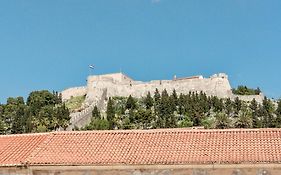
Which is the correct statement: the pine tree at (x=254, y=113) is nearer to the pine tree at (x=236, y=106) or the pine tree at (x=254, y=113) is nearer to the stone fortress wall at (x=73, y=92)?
the pine tree at (x=236, y=106)

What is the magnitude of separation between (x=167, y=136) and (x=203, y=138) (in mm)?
1840

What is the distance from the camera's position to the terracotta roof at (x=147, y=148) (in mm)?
27156

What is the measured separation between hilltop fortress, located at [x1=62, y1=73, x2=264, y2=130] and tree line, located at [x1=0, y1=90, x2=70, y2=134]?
878 centimetres

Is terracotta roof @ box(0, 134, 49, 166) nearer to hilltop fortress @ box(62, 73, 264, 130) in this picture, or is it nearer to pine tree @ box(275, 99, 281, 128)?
pine tree @ box(275, 99, 281, 128)

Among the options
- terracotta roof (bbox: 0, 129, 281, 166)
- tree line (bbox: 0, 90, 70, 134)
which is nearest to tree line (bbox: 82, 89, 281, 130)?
tree line (bbox: 0, 90, 70, 134)

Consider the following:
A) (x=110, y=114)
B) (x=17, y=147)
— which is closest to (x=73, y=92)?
(x=110, y=114)

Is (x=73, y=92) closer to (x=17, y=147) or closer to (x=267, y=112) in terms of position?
(x=267, y=112)

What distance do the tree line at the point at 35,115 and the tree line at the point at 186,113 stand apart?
703 centimetres

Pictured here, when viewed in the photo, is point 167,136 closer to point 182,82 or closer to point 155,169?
point 155,169

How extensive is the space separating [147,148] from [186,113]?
8609 centimetres

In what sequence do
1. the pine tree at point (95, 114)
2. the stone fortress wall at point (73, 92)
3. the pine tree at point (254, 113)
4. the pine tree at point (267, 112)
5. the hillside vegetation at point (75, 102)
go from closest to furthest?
the pine tree at point (267, 112), the pine tree at point (254, 113), the pine tree at point (95, 114), the hillside vegetation at point (75, 102), the stone fortress wall at point (73, 92)

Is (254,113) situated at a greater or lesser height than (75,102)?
lesser

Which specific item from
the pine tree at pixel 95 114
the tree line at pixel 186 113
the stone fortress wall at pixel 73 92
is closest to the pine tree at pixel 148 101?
the tree line at pixel 186 113

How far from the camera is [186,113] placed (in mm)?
114250
